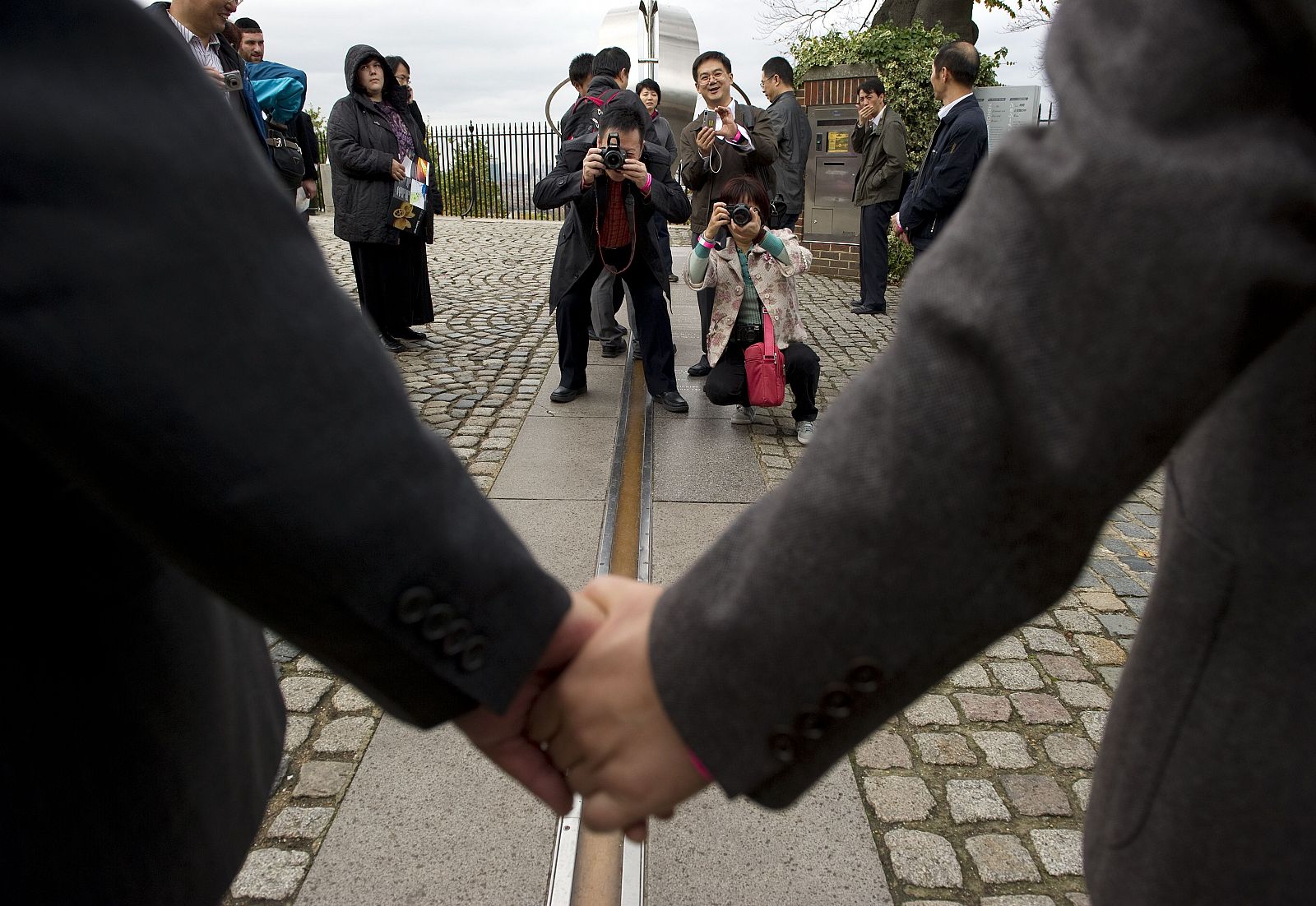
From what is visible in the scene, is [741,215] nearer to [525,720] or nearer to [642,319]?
[642,319]

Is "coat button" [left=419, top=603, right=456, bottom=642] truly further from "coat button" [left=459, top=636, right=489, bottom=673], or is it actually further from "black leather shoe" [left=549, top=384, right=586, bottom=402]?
"black leather shoe" [left=549, top=384, right=586, bottom=402]

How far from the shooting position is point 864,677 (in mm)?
803

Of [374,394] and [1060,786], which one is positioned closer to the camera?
[374,394]

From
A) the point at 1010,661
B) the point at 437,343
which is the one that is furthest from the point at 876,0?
the point at 1010,661

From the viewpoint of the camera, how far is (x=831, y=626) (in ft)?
2.58

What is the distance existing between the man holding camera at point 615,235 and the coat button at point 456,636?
16.1ft

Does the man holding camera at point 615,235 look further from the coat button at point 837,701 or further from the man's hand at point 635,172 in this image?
the coat button at point 837,701

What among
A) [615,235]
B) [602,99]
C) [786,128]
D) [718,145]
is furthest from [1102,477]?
[786,128]

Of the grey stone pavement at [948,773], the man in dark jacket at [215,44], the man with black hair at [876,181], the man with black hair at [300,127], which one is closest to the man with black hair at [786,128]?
the man with black hair at [876,181]

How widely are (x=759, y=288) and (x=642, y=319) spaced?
2.88ft

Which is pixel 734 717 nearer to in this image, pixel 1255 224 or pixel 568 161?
pixel 1255 224

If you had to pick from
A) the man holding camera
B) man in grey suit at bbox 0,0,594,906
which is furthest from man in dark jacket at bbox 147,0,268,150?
man in grey suit at bbox 0,0,594,906

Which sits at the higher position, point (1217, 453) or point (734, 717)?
point (1217, 453)

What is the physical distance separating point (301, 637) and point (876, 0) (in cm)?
1868
